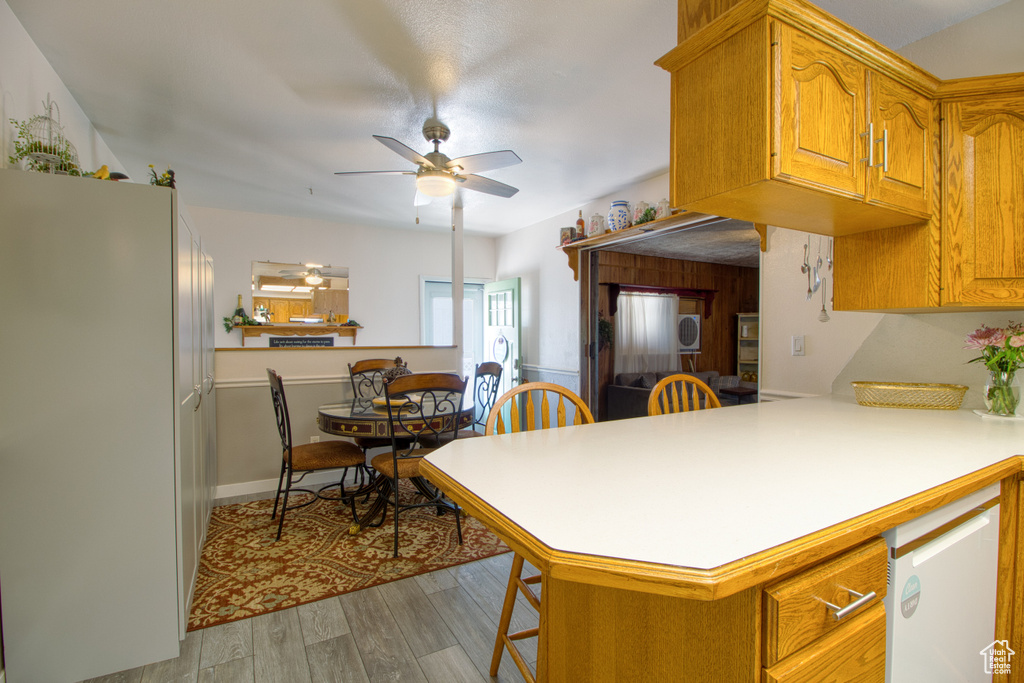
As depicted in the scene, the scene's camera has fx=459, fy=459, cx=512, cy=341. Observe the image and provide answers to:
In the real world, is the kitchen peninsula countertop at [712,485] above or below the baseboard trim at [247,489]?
above

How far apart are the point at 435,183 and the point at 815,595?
2597 millimetres

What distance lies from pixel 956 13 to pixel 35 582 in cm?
409

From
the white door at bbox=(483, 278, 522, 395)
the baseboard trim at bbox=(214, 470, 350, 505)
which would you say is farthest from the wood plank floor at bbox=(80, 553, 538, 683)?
the white door at bbox=(483, 278, 522, 395)

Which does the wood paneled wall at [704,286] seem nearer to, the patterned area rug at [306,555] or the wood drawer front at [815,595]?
the patterned area rug at [306,555]

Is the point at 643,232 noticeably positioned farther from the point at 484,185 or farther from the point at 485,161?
the point at 485,161

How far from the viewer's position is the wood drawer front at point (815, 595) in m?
0.71

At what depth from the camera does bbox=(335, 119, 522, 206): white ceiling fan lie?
2.60 m

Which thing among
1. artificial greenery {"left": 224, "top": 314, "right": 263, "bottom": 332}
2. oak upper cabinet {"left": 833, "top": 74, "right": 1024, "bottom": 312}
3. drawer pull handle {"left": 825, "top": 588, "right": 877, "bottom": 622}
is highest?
oak upper cabinet {"left": 833, "top": 74, "right": 1024, "bottom": 312}

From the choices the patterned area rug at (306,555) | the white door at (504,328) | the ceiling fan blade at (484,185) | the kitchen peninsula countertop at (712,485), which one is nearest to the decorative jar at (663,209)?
the ceiling fan blade at (484,185)

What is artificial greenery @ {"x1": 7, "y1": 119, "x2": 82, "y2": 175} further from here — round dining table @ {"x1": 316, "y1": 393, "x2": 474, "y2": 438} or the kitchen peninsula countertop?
the kitchen peninsula countertop

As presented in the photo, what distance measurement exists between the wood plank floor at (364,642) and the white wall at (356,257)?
3.71m

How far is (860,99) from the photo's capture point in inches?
58.9

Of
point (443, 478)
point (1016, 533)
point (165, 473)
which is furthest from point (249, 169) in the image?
point (1016, 533)

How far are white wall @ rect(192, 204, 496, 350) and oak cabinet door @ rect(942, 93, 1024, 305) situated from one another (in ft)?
15.7
